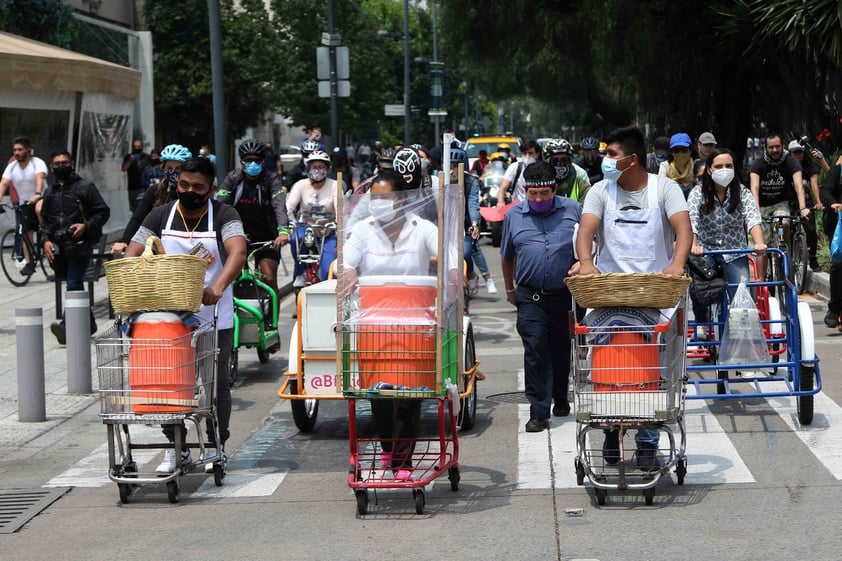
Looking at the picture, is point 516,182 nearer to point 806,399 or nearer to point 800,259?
point 800,259

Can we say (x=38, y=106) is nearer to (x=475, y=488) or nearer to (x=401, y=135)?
(x=475, y=488)

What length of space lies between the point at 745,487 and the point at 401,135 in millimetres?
59561

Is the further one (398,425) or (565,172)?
(565,172)

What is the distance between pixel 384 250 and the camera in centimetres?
720

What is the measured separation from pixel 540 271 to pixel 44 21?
78.4 feet

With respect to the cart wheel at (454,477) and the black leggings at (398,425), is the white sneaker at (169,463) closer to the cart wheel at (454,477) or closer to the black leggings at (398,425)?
the black leggings at (398,425)

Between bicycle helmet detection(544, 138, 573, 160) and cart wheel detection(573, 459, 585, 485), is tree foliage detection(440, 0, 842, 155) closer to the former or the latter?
bicycle helmet detection(544, 138, 573, 160)

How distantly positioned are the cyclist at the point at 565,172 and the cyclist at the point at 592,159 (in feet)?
12.8

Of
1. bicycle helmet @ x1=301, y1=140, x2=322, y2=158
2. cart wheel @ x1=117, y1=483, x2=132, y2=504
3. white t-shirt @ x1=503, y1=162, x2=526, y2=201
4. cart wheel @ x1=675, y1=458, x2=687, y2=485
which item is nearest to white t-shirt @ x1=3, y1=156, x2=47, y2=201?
bicycle helmet @ x1=301, y1=140, x2=322, y2=158

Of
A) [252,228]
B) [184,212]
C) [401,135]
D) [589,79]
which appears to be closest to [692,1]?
[589,79]

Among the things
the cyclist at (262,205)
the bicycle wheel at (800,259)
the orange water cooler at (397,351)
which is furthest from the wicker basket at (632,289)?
the bicycle wheel at (800,259)

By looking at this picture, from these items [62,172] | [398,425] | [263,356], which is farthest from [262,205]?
[398,425]

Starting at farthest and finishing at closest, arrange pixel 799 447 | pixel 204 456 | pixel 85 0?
pixel 85 0 < pixel 799 447 < pixel 204 456

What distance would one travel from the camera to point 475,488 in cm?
748
